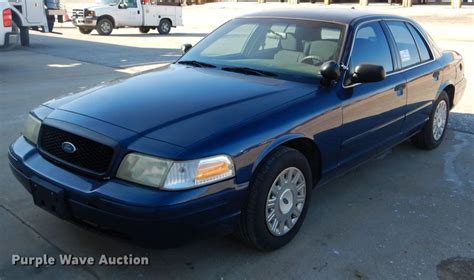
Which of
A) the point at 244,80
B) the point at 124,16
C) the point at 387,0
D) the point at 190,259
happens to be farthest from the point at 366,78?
the point at 387,0

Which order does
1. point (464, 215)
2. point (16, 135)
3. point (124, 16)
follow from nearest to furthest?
point (464, 215), point (16, 135), point (124, 16)

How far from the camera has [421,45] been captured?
5223mm

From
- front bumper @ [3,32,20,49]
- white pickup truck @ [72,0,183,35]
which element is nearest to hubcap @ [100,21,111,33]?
white pickup truck @ [72,0,183,35]

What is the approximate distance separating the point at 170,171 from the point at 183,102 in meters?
0.71

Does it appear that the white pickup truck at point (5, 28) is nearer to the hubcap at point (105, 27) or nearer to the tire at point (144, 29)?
the hubcap at point (105, 27)

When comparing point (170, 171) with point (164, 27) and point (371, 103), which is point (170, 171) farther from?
point (164, 27)

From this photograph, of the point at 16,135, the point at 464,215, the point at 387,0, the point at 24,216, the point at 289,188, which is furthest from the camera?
the point at 387,0

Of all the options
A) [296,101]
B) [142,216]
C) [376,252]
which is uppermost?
[296,101]

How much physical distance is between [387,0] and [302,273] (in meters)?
43.5

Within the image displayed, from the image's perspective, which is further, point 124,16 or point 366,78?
point 124,16

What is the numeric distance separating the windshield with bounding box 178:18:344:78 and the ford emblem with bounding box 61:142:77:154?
62.6 inches

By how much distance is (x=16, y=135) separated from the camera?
224 inches

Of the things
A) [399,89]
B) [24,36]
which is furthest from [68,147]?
[24,36]

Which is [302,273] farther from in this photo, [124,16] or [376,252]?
[124,16]
